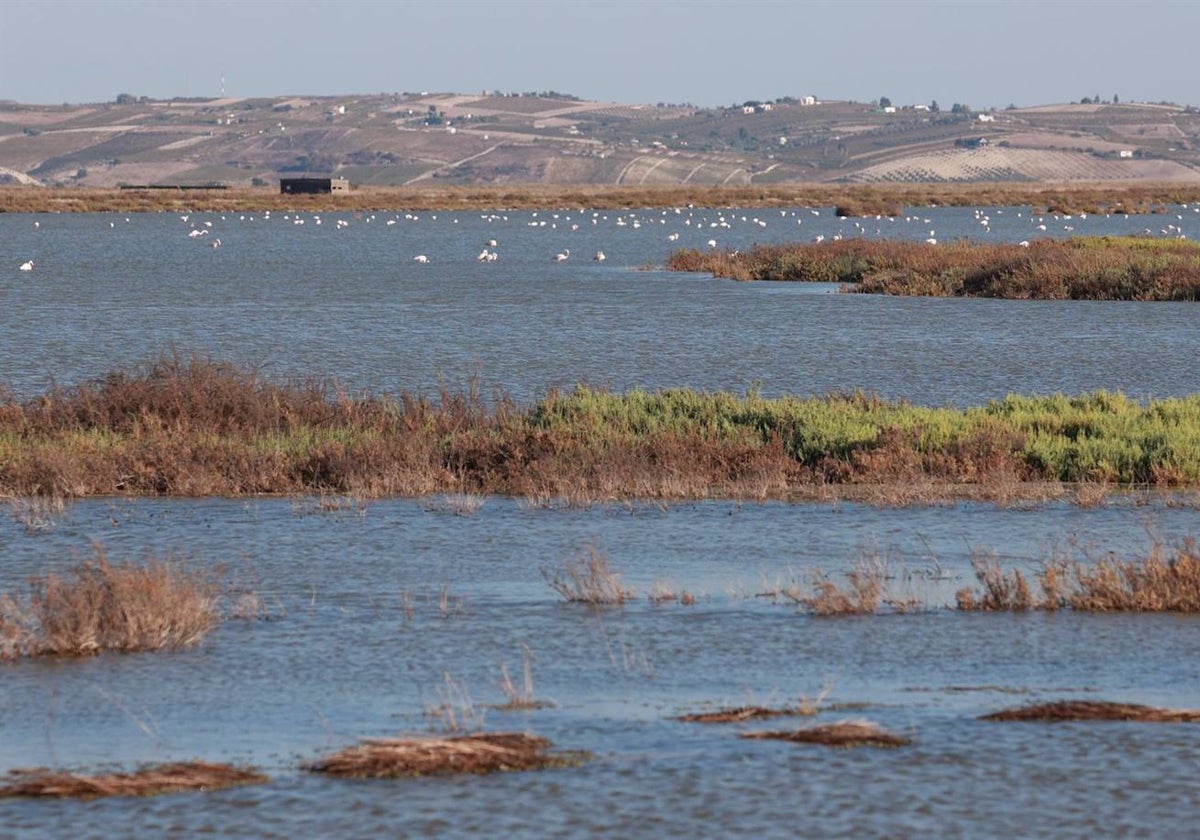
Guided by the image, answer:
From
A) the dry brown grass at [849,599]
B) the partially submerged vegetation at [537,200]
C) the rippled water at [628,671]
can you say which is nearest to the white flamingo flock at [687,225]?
the partially submerged vegetation at [537,200]

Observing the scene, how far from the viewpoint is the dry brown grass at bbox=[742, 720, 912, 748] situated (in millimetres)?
9555

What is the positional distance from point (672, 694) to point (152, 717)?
8.85 ft

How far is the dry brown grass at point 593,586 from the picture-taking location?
1292 centimetres

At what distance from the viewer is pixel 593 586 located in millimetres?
12945

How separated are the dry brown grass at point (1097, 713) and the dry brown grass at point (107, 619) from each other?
4.68 meters

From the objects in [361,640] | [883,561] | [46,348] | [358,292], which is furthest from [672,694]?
[358,292]

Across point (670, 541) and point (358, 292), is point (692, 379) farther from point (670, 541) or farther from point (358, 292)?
point (358, 292)

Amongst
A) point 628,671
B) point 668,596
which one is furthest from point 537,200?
point 628,671

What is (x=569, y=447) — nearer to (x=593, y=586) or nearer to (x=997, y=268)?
(x=593, y=586)

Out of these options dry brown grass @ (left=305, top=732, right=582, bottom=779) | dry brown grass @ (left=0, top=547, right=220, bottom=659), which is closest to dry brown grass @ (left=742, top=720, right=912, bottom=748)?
dry brown grass @ (left=305, top=732, right=582, bottom=779)

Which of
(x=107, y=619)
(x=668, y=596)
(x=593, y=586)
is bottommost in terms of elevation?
(x=668, y=596)

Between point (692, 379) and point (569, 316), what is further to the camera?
point (569, 316)

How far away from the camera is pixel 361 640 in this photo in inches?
472

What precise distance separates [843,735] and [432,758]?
6.48ft
